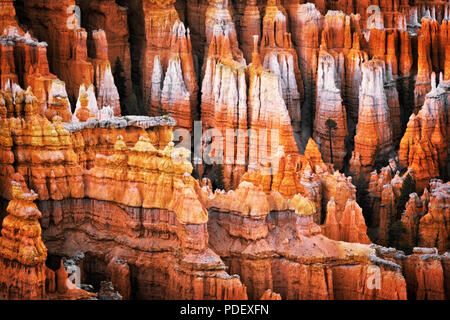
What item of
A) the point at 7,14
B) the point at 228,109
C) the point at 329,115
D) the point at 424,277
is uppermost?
the point at 7,14

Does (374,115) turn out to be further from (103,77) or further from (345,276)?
(345,276)

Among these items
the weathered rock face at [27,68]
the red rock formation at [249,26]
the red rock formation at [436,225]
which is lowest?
the red rock formation at [436,225]

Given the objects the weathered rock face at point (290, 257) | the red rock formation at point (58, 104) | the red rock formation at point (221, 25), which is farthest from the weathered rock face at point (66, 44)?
the weathered rock face at point (290, 257)

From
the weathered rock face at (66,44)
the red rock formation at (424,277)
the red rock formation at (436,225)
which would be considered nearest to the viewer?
the red rock formation at (424,277)

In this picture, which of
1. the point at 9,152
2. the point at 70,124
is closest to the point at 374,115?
the point at 70,124

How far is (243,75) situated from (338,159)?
354cm

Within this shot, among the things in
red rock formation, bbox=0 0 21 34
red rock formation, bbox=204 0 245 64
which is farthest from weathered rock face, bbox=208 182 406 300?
red rock formation, bbox=204 0 245 64

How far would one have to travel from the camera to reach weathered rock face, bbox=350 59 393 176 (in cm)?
4206

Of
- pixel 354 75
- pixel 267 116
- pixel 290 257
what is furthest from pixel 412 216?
pixel 354 75

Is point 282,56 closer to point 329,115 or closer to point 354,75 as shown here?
point 329,115

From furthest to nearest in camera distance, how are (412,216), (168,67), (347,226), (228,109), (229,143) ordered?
(168,67)
(228,109)
(229,143)
(412,216)
(347,226)

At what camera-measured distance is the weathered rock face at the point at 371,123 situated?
42.1m

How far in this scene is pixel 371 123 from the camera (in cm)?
4241

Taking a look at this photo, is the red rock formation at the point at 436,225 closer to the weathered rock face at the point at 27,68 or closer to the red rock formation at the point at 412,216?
the red rock formation at the point at 412,216
